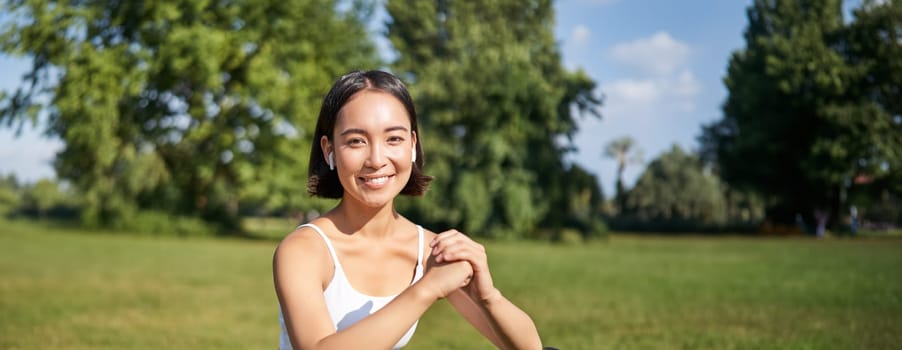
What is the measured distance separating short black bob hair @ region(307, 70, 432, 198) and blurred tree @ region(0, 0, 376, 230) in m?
32.3

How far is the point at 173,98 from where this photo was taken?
37.2 meters

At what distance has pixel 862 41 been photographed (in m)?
21.0

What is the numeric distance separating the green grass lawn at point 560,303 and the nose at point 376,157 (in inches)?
234

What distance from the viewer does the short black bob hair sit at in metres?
2.84

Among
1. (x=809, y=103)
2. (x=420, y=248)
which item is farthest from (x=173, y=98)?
(x=420, y=248)

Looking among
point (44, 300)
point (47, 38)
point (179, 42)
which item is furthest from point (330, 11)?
point (44, 300)

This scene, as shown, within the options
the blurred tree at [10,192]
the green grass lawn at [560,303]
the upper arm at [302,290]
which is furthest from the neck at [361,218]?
the blurred tree at [10,192]

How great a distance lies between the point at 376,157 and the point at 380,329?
0.64 metres

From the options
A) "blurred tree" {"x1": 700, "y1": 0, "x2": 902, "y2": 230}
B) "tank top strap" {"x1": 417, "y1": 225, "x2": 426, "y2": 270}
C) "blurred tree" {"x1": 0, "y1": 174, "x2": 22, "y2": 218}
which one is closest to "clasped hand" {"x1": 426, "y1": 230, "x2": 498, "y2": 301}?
"tank top strap" {"x1": 417, "y1": 225, "x2": 426, "y2": 270}

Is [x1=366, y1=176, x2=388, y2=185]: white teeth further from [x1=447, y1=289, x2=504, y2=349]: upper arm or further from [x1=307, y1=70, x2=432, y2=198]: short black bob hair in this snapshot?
[x1=447, y1=289, x2=504, y2=349]: upper arm

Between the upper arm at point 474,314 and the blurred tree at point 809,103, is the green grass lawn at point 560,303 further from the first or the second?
the upper arm at point 474,314

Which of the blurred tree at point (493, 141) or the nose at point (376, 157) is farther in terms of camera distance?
the blurred tree at point (493, 141)

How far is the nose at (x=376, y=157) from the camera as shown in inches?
111

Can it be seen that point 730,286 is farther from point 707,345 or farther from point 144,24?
point 144,24
